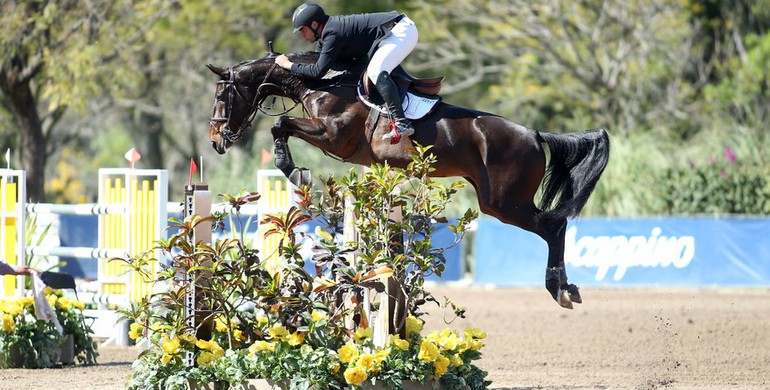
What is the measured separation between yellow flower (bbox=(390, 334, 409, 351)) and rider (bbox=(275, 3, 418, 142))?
5.98 feet

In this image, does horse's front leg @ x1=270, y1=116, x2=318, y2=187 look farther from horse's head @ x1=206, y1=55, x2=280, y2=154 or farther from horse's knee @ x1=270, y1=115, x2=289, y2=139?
horse's head @ x1=206, y1=55, x2=280, y2=154

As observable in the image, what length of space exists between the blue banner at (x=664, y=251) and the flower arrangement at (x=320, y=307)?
30.0 ft

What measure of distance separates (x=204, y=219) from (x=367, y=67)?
2037mm

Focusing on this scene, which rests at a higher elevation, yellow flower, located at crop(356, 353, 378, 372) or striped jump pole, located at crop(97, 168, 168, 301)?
striped jump pole, located at crop(97, 168, 168, 301)

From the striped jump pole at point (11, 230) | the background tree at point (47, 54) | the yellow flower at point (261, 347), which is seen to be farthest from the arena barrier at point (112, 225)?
the background tree at point (47, 54)

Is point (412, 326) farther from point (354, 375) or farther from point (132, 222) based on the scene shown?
point (132, 222)

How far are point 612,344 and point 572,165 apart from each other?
2192 millimetres

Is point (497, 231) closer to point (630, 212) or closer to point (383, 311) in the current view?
point (630, 212)

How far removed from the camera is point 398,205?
16.7 feet

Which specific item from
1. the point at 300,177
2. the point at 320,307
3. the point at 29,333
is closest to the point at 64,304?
the point at 29,333

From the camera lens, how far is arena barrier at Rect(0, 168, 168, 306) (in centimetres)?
812

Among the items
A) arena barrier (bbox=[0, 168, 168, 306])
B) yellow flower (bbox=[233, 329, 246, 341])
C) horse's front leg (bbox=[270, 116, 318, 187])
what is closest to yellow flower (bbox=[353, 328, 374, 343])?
yellow flower (bbox=[233, 329, 246, 341])

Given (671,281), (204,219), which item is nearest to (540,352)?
(204,219)

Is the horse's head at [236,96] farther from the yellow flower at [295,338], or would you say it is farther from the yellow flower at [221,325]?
the yellow flower at [295,338]
